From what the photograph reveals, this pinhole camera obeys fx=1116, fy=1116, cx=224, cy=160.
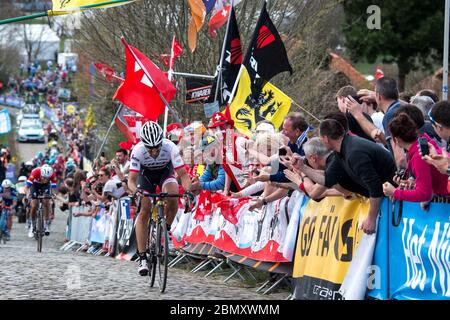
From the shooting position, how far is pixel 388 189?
9.15m

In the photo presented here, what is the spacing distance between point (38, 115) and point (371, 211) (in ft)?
317

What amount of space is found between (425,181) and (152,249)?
15.5ft

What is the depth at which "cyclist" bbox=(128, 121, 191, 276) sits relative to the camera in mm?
13031

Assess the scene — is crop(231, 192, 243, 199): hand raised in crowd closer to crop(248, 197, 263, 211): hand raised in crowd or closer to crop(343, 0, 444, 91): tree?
crop(248, 197, 263, 211): hand raised in crowd

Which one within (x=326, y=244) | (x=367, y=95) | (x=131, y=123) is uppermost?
(x=131, y=123)

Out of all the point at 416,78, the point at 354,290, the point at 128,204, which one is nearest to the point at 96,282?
the point at 354,290

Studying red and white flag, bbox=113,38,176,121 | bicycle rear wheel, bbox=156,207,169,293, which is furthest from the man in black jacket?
red and white flag, bbox=113,38,176,121

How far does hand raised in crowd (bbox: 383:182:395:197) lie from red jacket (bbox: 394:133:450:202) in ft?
0.76

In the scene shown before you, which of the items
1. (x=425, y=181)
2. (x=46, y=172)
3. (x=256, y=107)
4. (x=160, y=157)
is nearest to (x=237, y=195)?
(x=160, y=157)

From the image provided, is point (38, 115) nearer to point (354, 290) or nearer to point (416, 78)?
point (416, 78)

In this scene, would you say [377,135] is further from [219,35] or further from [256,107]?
[219,35]

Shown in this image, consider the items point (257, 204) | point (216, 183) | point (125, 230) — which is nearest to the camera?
point (257, 204)

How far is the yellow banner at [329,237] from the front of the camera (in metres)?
10.1

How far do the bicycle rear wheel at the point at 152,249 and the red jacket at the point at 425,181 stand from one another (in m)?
4.35
